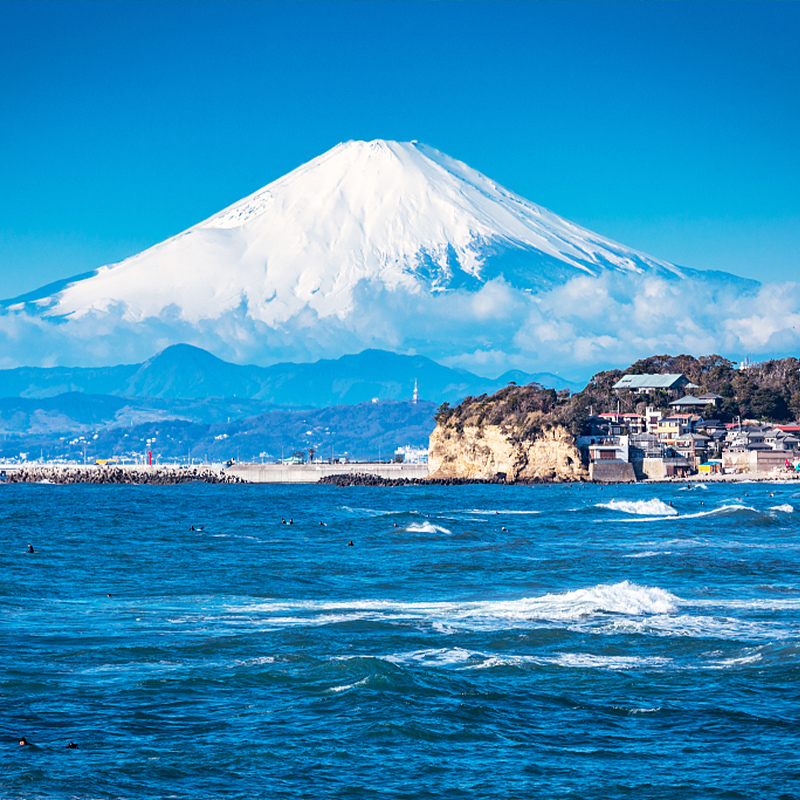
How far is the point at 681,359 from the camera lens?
155m

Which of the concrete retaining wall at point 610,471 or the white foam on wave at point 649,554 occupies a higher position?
the concrete retaining wall at point 610,471

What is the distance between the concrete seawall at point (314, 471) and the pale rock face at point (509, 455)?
26.2ft

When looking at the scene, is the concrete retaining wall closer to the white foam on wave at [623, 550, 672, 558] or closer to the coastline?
the coastline

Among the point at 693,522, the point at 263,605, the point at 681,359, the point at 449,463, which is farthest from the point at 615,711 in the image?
the point at 681,359

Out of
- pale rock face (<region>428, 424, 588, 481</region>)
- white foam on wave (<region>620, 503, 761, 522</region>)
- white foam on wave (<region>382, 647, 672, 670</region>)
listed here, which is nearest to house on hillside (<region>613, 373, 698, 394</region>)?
pale rock face (<region>428, 424, 588, 481</region>)

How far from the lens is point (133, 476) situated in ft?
462

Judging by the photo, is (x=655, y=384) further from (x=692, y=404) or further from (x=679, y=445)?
(x=679, y=445)

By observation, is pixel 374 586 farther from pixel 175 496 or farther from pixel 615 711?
pixel 175 496

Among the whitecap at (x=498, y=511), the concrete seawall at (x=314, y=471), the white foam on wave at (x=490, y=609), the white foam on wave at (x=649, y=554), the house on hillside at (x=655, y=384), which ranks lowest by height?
the white foam on wave at (x=649, y=554)

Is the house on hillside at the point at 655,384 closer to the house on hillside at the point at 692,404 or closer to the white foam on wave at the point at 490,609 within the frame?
the house on hillside at the point at 692,404

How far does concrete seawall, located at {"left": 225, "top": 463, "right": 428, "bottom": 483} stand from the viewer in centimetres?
13250

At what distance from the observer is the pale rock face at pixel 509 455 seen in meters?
115

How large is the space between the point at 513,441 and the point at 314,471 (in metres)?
30.8

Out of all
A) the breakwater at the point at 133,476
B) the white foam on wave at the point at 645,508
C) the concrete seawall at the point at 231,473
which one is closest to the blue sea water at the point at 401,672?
the white foam on wave at the point at 645,508
